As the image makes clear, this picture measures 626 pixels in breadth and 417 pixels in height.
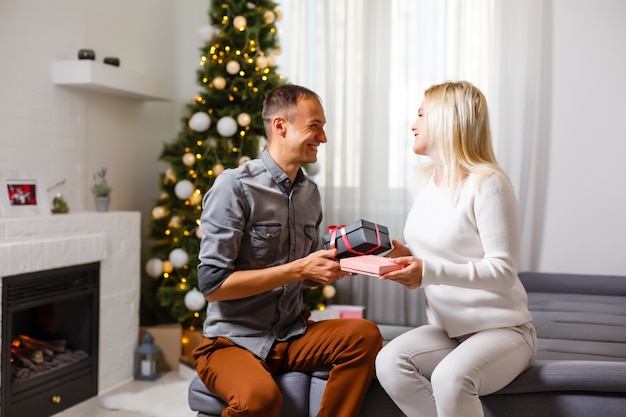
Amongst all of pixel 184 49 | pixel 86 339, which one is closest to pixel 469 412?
pixel 86 339

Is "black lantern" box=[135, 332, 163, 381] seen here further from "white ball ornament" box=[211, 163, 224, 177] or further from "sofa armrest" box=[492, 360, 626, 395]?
"sofa armrest" box=[492, 360, 626, 395]

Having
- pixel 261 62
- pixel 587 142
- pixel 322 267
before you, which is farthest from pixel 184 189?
pixel 587 142

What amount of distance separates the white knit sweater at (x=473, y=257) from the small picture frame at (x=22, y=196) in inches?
80.3

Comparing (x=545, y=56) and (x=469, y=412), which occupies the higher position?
(x=545, y=56)

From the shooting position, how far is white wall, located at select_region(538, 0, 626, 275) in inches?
176

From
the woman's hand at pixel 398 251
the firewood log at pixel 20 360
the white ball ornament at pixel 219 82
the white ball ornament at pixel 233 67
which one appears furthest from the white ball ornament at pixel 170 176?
the woman's hand at pixel 398 251

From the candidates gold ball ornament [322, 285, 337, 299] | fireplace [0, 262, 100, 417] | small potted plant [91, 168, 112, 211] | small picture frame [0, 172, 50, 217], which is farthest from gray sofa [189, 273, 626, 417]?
small potted plant [91, 168, 112, 211]

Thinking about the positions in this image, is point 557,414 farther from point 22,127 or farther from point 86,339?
point 22,127

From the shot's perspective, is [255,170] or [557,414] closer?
[557,414]

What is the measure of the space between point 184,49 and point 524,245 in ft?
8.75

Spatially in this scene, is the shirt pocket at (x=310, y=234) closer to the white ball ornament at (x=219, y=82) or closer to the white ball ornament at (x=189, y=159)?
the white ball ornament at (x=189, y=159)

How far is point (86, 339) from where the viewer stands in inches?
149

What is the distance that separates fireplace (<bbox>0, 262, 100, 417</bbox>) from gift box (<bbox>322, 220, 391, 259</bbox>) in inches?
65.2

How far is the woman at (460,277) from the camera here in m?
2.01
